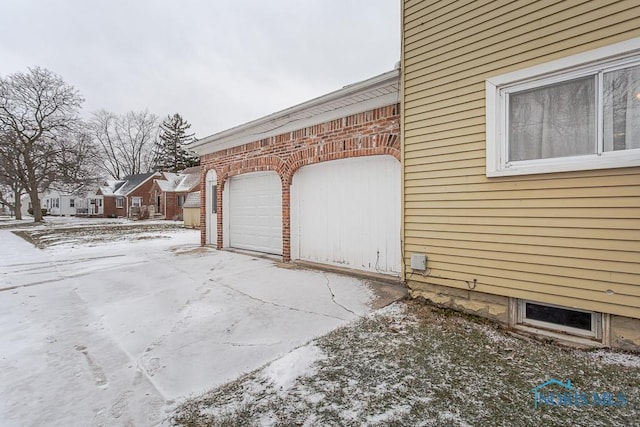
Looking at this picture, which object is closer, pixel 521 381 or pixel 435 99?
pixel 521 381

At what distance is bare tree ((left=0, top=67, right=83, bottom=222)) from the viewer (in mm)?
20297

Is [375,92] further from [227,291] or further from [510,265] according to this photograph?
[227,291]

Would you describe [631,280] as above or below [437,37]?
below

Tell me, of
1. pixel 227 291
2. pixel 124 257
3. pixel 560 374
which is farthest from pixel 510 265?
pixel 124 257

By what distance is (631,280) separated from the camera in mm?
2422

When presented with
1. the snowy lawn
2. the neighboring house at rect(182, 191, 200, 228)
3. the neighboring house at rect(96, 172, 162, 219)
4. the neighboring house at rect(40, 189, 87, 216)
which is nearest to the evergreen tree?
the neighboring house at rect(96, 172, 162, 219)

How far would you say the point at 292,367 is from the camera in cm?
240

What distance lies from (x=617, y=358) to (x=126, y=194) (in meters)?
37.3

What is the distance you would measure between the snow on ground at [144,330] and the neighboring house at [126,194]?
27.7m

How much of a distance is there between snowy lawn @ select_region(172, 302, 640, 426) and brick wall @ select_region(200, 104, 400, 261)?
2.78 metres

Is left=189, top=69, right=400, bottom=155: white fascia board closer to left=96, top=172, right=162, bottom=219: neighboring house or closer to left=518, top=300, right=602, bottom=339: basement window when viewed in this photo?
left=518, top=300, right=602, bottom=339: basement window

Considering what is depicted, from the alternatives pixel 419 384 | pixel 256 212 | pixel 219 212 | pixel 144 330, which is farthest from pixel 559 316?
pixel 219 212

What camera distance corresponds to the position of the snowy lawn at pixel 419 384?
5.87 feet

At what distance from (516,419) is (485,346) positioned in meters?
1.00
